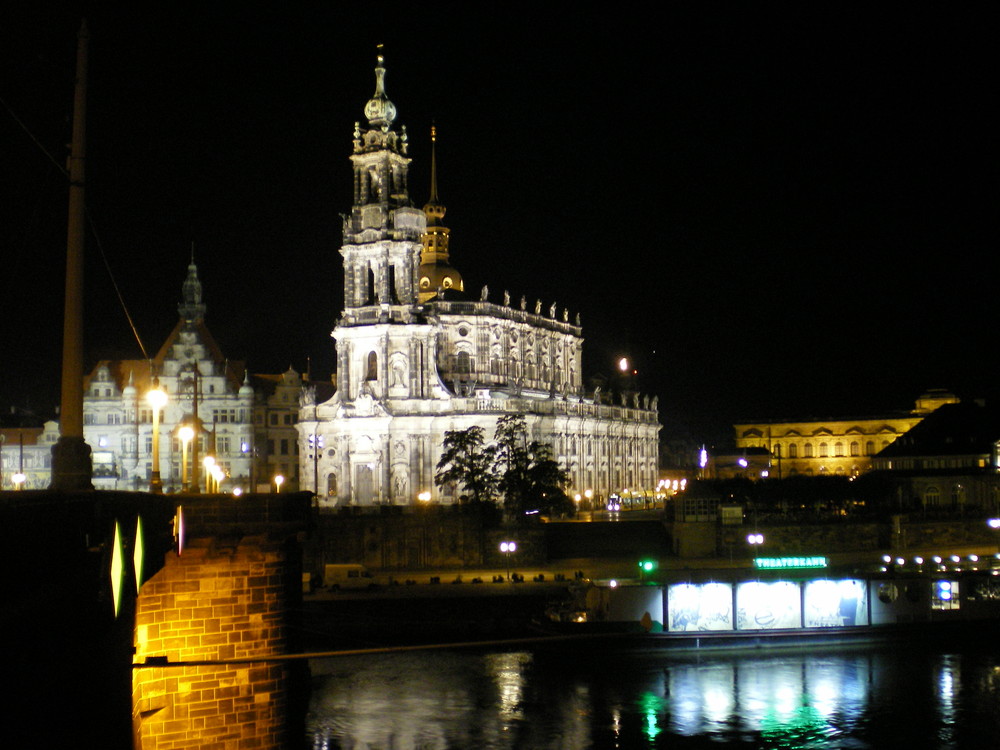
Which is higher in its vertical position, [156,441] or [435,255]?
[435,255]

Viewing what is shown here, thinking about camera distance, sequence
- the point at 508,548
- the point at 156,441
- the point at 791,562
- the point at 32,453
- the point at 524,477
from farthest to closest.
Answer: the point at 32,453, the point at 524,477, the point at 508,548, the point at 791,562, the point at 156,441

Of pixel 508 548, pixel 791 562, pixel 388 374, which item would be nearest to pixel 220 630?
Answer: pixel 791 562

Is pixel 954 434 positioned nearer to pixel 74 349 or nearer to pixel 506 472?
pixel 506 472

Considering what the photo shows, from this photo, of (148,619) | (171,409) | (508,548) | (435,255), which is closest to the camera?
(148,619)

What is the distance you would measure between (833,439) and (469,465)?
251 ft

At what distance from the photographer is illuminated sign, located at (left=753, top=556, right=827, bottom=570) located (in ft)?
169

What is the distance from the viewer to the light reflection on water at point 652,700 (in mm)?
36344

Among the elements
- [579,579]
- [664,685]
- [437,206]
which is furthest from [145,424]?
[664,685]

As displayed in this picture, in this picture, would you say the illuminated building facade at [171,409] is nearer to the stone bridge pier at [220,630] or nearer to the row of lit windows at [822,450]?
the stone bridge pier at [220,630]

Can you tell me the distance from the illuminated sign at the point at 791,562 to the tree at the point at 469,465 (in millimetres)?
23924

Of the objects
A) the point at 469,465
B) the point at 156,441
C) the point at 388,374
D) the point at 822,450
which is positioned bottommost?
the point at 156,441

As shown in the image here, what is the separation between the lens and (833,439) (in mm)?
140250

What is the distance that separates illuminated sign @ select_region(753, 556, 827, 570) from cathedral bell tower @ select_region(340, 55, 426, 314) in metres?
39.3

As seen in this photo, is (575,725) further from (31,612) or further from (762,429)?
(762,429)
